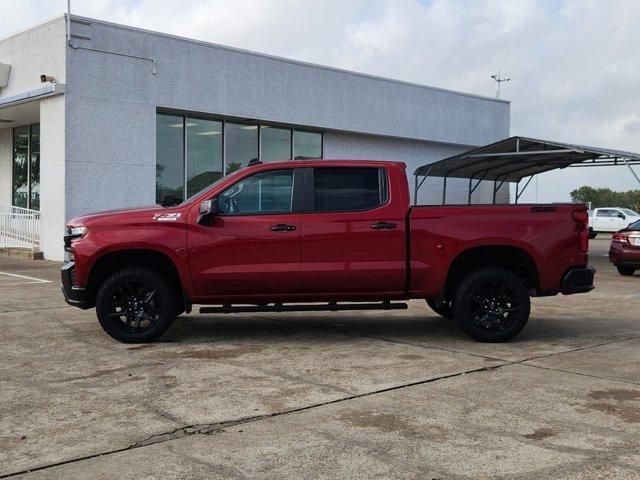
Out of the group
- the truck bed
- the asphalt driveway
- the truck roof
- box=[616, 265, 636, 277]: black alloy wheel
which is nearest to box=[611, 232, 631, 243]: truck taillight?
box=[616, 265, 636, 277]: black alloy wheel

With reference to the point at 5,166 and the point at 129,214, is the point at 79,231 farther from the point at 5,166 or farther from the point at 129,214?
the point at 5,166

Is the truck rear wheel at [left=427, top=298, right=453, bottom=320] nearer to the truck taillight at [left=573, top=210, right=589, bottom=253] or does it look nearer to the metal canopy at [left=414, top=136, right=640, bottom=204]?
the truck taillight at [left=573, top=210, right=589, bottom=253]

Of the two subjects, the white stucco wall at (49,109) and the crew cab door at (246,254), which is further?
the white stucco wall at (49,109)

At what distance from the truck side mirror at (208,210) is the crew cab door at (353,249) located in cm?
93

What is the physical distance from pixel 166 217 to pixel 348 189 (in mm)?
1957

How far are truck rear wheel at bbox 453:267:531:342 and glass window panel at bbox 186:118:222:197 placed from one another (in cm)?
1357

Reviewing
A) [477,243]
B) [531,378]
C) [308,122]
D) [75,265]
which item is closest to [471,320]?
[477,243]

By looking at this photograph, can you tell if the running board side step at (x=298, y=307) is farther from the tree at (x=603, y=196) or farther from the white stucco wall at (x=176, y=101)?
the tree at (x=603, y=196)

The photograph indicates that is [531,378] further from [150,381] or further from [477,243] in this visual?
[150,381]

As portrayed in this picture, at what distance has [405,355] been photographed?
282 inches

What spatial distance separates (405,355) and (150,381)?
2.52 metres

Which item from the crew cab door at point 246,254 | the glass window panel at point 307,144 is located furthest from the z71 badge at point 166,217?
the glass window panel at point 307,144

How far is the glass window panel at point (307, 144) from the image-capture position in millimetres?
23328

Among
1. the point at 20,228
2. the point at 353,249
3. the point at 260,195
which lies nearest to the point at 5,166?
the point at 20,228
